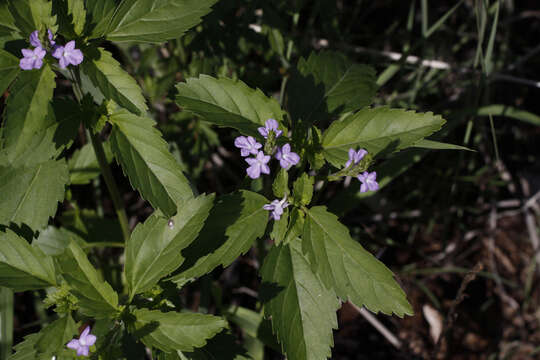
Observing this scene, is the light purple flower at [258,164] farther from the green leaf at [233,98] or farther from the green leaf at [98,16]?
the green leaf at [98,16]

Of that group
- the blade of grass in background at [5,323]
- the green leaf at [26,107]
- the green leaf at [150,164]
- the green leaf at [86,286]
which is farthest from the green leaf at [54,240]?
the green leaf at [26,107]

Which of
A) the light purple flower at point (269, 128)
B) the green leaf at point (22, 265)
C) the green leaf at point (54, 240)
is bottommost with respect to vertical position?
the green leaf at point (54, 240)

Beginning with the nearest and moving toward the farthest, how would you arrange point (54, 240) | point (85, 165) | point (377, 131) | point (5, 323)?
1. point (377, 131)
2. point (5, 323)
3. point (54, 240)
4. point (85, 165)

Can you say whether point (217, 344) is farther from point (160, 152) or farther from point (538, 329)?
point (538, 329)

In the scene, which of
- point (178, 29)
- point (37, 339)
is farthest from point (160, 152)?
point (37, 339)

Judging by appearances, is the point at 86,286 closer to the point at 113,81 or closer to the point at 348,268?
the point at 113,81

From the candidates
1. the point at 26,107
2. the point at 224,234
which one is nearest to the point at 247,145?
the point at 224,234

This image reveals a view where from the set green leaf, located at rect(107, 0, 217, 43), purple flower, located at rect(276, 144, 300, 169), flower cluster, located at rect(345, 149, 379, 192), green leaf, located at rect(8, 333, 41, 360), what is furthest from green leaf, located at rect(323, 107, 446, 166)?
green leaf, located at rect(8, 333, 41, 360)
